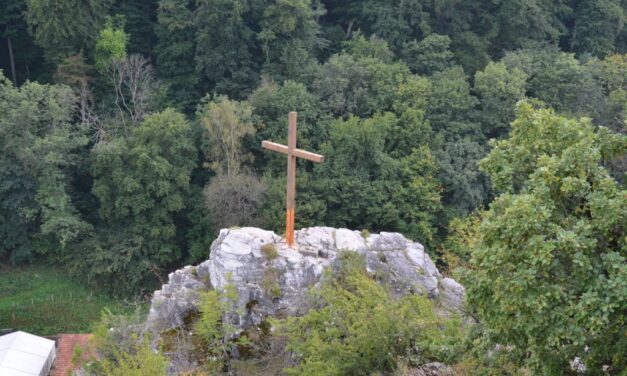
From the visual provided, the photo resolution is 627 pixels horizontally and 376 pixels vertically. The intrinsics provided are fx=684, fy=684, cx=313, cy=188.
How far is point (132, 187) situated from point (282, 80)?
8.29 m

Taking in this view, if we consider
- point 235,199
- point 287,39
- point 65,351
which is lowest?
point 65,351

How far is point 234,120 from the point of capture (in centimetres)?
2552

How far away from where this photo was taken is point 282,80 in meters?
29.5

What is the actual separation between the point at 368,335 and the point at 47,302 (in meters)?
18.2

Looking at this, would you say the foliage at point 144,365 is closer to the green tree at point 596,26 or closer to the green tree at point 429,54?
the green tree at point 429,54

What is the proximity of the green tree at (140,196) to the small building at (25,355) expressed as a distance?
584 centimetres

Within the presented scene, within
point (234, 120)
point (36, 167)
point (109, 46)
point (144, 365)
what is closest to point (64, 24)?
point (109, 46)

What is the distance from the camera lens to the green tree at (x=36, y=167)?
25531 millimetres

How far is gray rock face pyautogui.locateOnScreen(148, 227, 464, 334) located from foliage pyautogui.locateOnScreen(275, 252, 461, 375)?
5.07 feet

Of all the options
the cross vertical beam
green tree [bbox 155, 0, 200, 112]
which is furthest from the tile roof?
green tree [bbox 155, 0, 200, 112]

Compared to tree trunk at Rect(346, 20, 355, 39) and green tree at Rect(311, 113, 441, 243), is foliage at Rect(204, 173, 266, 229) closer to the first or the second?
green tree at Rect(311, 113, 441, 243)

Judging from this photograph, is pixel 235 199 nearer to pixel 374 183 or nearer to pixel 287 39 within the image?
pixel 374 183

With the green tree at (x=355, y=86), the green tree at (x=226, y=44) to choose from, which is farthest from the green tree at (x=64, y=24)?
the green tree at (x=355, y=86)

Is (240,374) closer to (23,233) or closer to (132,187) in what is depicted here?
(132,187)
